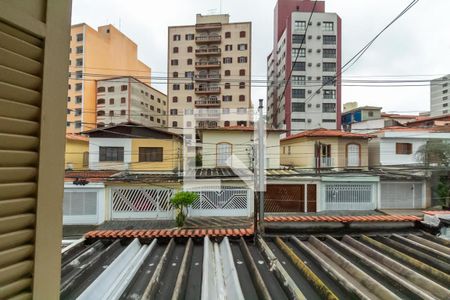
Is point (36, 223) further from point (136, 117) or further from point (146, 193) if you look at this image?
point (136, 117)

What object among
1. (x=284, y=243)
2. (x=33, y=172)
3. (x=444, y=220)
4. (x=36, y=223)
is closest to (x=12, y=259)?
(x=36, y=223)

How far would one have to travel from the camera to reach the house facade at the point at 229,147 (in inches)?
754

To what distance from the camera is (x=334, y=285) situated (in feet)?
7.61

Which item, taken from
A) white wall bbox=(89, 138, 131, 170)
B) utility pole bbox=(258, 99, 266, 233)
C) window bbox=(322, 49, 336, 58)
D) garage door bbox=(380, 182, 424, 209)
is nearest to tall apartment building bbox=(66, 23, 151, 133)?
white wall bbox=(89, 138, 131, 170)

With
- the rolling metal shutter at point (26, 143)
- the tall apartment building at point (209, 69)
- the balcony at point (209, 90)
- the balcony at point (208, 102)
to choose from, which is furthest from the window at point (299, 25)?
the rolling metal shutter at point (26, 143)

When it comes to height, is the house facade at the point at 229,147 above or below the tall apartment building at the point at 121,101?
below

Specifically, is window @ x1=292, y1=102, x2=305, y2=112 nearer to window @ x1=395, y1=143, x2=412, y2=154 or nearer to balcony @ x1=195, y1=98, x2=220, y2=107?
balcony @ x1=195, y1=98, x2=220, y2=107

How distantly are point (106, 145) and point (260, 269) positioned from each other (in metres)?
17.3

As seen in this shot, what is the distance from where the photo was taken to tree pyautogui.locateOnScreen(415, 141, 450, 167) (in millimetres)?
18016

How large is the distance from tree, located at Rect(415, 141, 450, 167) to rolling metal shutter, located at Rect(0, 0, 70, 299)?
74.0 ft

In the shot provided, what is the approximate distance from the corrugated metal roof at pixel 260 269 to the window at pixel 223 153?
1540 cm

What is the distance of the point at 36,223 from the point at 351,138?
20.9 m

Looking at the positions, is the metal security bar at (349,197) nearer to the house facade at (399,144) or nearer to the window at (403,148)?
the house facade at (399,144)

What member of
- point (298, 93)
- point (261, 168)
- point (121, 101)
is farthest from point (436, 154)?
point (121, 101)
